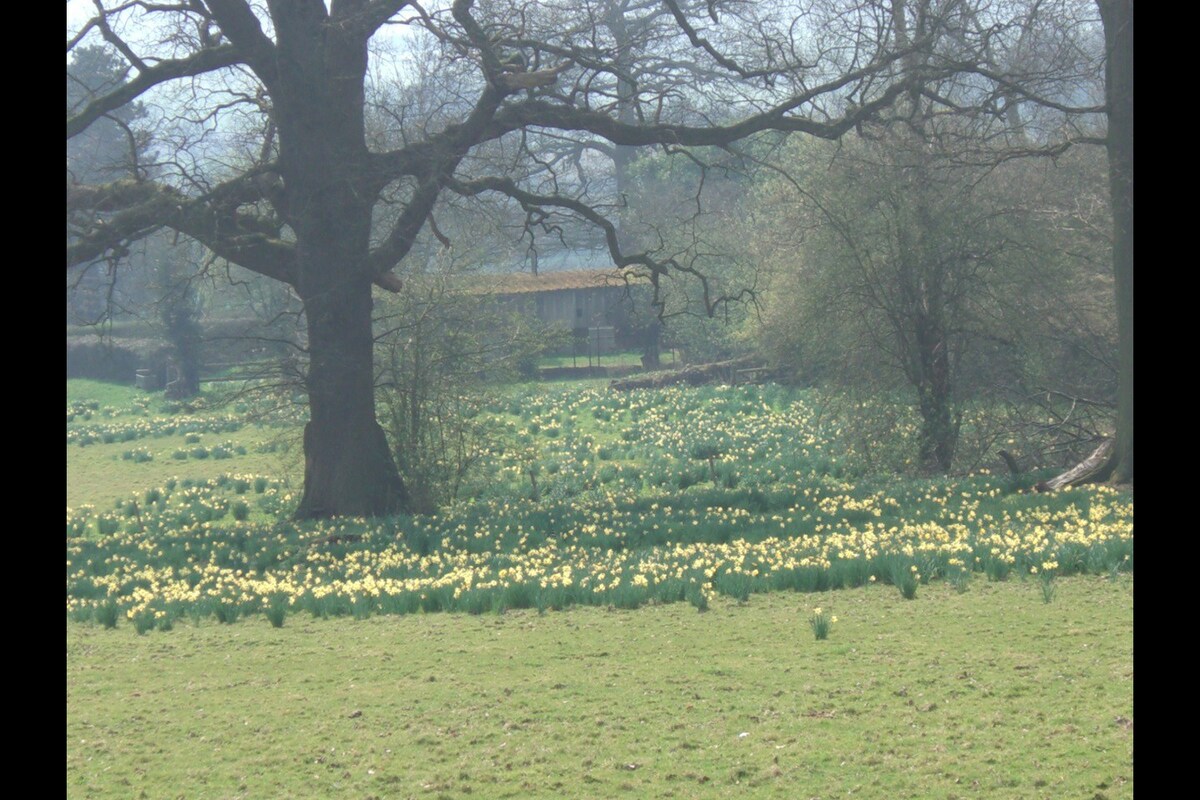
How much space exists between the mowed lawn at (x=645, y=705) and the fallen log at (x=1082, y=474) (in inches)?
214

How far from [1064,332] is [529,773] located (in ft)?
49.5

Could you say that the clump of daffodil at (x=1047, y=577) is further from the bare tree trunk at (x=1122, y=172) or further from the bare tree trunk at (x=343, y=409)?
the bare tree trunk at (x=343, y=409)

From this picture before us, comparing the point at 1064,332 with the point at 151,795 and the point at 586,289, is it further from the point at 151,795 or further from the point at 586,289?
the point at 586,289

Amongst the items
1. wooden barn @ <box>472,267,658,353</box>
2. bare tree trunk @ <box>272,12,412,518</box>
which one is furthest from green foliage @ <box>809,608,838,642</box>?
wooden barn @ <box>472,267,658,353</box>

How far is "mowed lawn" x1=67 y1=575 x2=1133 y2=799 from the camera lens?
204 inches

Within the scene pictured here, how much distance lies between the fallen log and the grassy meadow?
32 centimetres

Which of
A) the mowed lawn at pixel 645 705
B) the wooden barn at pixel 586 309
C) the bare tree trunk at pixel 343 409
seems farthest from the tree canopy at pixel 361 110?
the wooden barn at pixel 586 309

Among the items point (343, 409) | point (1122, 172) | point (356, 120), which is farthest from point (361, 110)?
→ point (1122, 172)

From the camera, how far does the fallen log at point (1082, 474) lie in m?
14.0

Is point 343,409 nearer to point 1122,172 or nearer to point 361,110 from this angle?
point 361,110

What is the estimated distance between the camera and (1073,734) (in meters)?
5.34

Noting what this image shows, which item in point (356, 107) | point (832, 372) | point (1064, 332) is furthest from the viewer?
point (832, 372)

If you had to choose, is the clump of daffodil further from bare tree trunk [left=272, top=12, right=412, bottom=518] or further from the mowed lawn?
bare tree trunk [left=272, top=12, right=412, bottom=518]
